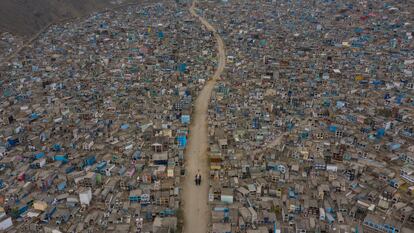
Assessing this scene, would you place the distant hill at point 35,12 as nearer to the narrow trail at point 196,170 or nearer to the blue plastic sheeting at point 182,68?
the blue plastic sheeting at point 182,68

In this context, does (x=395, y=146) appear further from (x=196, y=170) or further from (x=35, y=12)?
(x=35, y=12)

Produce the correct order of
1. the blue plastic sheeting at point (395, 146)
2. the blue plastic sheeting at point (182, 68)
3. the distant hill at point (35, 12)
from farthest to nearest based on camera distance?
the distant hill at point (35, 12), the blue plastic sheeting at point (182, 68), the blue plastic sheeting at point (395, 146)

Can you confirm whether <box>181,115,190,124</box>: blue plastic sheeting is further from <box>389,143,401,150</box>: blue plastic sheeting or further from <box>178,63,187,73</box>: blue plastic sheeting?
<box>389,143,401,150</box>: blue plastic sheeting

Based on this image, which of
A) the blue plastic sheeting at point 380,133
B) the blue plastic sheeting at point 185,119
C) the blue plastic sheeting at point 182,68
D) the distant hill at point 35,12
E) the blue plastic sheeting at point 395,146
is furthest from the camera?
the distant hill at point 35,12

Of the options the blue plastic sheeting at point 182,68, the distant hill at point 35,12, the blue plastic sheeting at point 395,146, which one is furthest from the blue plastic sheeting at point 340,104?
the distant hill at point 35,12

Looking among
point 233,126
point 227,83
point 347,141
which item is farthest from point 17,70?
point 347,141

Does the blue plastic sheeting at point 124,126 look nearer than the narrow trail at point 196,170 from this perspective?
No

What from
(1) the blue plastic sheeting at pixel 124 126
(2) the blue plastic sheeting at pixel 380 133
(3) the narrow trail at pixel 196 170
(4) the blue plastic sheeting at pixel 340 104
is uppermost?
(4) the blue plastic sheeting at pixel 340 104

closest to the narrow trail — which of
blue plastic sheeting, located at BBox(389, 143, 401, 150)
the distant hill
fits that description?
blue plastic sheeting, located at BBox(389, 143, 401, 150)
